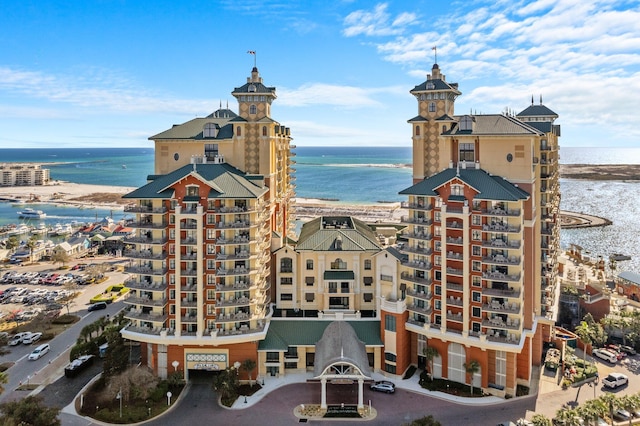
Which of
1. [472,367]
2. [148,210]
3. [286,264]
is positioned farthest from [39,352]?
[472,367]

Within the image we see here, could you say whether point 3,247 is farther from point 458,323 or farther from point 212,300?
point 458,323

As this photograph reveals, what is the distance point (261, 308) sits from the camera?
188 feet

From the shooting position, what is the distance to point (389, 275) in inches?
2308

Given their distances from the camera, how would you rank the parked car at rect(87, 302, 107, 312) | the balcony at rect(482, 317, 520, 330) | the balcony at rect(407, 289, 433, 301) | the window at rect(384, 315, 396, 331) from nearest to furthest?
1. the balcony at rect(482, 317, 520, 330)
2. the balcony at rect(407, 289, 433, 301)
3. the window at rect(384, 315, 396, 331)
4. the parked car at rect(87, 302, 107, 312)

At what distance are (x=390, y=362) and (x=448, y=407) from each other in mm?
8497

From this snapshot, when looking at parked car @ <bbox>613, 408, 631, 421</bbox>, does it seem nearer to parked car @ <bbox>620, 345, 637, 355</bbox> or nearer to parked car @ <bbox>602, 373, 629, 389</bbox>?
parked car @ <bbox>602, 373, 629, 389</bbox>

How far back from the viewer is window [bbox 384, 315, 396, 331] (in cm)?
5519

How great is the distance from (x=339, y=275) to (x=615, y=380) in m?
33.2

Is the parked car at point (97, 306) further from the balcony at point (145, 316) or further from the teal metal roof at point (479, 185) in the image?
the teal metal roof at point (479, 185)

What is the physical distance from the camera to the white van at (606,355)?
59.6 m

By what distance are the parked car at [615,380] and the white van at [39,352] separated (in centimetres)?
6845

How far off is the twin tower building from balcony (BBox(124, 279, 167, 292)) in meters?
0.16

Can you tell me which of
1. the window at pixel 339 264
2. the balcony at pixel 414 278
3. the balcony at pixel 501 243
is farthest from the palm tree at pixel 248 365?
the balcony at pixel 501 243

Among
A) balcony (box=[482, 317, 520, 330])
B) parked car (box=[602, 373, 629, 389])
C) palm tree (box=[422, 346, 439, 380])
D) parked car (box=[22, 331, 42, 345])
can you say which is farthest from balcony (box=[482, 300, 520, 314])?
parked car (box=[22, 331, 42, 345])
